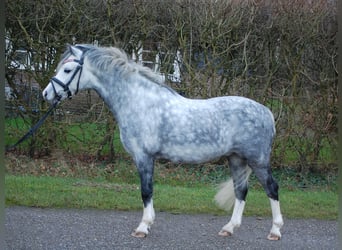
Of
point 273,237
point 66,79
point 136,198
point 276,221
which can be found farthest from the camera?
point 136,198

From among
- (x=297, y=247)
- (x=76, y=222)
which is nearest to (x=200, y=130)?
(x=297, y=247)

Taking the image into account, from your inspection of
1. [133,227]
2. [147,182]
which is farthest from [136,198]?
[147,182]

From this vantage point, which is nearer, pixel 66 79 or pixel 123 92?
pixel 66 79

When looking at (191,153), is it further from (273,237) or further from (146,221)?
(273,237)

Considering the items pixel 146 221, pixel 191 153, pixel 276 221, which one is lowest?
pixel 146 221

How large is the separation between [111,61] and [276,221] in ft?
6.60

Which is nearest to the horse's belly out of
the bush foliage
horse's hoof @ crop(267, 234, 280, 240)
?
horse's hoof @ crop(267, 234, 280, 240)

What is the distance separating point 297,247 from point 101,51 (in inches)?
96.7

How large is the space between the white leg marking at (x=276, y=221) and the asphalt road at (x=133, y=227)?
0.21ft

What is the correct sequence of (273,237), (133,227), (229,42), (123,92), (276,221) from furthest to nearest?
(229,42) < (133,227) < (273,237) < (276,221) < (123,92)

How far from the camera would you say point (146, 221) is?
13.1 feet

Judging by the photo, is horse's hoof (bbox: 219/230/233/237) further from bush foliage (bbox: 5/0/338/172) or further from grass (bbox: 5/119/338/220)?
bush foliage (bbox: 5/0/338/172)

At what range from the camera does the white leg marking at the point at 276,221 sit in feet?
13.2

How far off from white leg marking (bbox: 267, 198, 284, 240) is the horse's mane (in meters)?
A: 1.49
